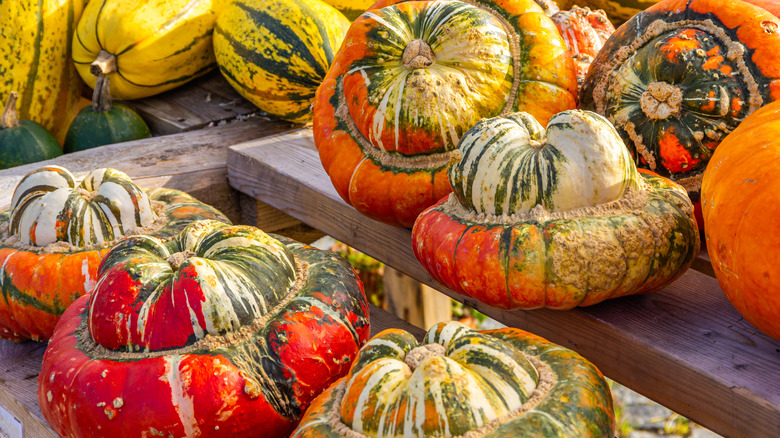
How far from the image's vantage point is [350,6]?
9.16 ft

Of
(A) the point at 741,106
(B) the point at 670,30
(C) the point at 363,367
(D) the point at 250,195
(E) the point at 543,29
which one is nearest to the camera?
(C) the point at 363,367

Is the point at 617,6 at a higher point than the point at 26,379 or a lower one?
higher

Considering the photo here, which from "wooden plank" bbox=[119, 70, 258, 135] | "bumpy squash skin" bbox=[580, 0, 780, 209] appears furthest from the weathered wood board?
"bumpy squash skin" bbox=[580, 0, 780, 209]

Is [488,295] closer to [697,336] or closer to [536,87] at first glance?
[697,336]

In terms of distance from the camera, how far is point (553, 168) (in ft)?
4.14

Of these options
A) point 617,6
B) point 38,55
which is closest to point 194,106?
point 38,55

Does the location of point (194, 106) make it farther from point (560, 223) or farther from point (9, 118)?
point (560, 223)

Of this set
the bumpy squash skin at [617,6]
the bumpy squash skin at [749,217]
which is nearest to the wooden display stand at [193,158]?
the bumpy squash skin at [749,217]

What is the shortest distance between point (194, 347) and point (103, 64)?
67.9 inches

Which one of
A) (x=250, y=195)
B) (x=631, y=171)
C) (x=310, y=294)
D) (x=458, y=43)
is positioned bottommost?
(x=250, y=195)

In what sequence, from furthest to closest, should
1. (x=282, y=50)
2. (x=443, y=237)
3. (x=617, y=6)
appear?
(x=617, y=6) → (x=282, y=50) → (x=443, y=237)

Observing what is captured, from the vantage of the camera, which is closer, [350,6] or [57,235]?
[57,235]

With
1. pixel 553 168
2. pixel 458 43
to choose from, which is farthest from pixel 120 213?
pixel 553 168

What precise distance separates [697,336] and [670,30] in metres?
0.69
